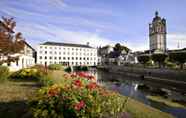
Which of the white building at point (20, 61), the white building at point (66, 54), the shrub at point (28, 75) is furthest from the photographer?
the white building at point (66, 54)

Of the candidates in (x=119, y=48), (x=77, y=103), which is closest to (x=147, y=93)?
(x=77, y=103)

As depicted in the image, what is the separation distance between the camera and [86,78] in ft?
20.8

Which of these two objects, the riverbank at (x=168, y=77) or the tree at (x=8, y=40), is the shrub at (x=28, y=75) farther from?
the riverbank at (x=168, y=77)

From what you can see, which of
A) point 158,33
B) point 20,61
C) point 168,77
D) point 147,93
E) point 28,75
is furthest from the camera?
point 158,33

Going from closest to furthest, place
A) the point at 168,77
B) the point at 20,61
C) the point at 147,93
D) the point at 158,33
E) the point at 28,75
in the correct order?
the point at 28,75 → the point at 147,93 → the point at 20,61 → the point at 168,77 → the point at 158,33

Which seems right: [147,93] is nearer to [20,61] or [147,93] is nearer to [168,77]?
[168,77]

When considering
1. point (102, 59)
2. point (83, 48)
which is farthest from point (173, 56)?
point (102, 59)

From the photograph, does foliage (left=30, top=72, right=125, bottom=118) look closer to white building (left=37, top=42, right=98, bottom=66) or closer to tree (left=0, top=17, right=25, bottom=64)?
tree (left=0, top=17, right=25, bottom=64)

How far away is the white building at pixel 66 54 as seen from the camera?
85.2 m

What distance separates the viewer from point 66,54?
9131cm

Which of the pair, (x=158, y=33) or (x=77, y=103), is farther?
(x=158, y=33)

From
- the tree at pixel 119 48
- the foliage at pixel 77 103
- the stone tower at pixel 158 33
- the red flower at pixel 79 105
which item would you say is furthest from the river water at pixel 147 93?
the stone tower at pixel 158 33

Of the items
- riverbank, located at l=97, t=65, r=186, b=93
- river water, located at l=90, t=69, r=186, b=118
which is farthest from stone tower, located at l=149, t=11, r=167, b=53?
river water, located at l=90, t=69, r=186, b=118

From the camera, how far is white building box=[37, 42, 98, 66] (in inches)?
3354
